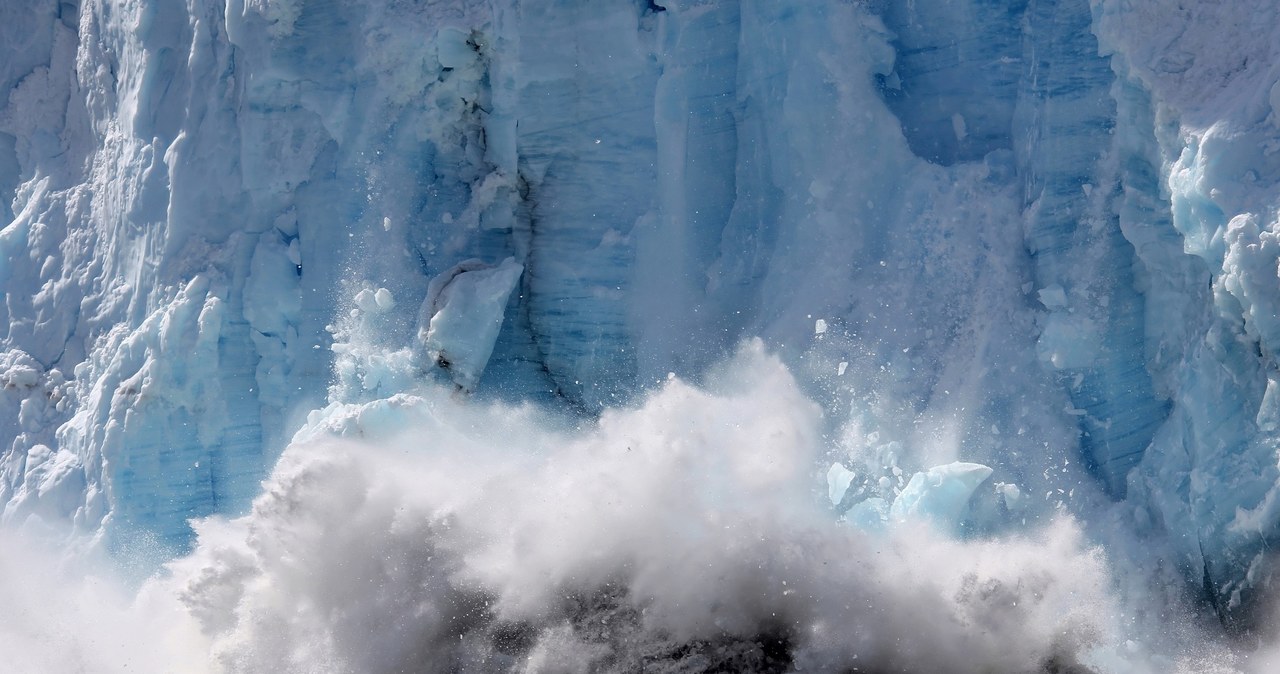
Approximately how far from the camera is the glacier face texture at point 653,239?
8.52m

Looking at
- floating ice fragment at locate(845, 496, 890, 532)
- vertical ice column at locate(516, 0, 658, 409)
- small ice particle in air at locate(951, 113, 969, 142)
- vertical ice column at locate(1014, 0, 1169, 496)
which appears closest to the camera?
vertical ice column at locate(1014, 0, 1169, 496)

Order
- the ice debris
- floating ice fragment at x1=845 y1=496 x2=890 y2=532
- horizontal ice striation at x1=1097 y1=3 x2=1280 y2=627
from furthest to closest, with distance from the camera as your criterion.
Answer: the ice debris, floating ice fragment at x1=845 y1=496 x2=890 y2=532, horizontal ice striation at x1=1097 y1=3 x2=1280 y2=627

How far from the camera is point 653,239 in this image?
9789 millimetres

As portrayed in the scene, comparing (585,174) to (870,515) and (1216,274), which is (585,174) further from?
(1216,274)

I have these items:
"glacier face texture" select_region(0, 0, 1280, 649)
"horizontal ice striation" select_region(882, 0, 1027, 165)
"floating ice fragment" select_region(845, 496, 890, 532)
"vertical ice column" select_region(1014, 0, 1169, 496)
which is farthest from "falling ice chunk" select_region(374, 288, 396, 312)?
"vertical ice column" select_region(1014, 0, 1169, 496)

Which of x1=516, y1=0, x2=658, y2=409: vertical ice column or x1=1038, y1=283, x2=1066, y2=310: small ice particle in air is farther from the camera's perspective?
x1=516, y1=0, x2=658, y2=409: vertical ice column

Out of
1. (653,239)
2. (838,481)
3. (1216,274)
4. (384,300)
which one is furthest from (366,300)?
(1216,274)

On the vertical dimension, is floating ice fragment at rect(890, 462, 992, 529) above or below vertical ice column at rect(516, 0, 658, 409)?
below

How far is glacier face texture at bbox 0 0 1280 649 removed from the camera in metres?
8.52

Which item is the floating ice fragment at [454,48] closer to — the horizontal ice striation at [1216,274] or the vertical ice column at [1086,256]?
the vertical ice column at [1086,256]

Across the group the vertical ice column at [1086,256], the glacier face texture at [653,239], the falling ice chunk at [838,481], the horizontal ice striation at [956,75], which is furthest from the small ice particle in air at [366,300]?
the vertical ice column at [1086,256]

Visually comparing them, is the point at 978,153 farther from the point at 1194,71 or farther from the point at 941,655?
the point at 941,655

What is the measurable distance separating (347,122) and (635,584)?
4585mm

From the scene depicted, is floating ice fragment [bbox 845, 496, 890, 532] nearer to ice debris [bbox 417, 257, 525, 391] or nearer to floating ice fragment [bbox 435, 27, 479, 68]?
ice debris [bbox 417, 257, 525, 391]
